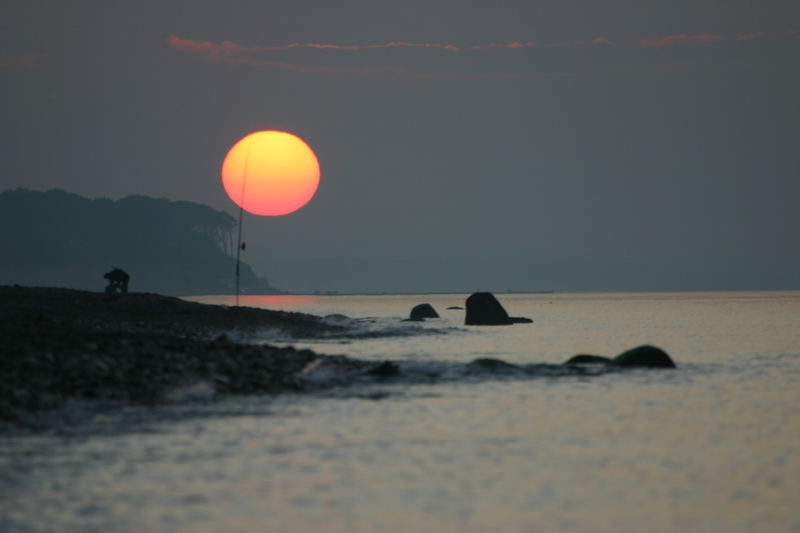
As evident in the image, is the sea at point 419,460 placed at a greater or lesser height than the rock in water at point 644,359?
lesser

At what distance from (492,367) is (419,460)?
17.3 meters

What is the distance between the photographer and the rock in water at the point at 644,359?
36.8 meters

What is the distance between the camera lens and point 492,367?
115ft

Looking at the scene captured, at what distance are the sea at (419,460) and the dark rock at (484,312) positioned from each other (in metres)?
47.8

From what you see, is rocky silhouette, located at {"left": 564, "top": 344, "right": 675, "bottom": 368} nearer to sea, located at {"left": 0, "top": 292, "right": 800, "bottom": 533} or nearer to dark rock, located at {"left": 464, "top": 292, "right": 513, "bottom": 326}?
sea, located at {"left": 0, "top": 292, "right": 800, "bottom": 533}

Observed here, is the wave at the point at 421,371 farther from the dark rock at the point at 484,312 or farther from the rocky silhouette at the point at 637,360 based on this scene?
the dark rock at the point at 484,312

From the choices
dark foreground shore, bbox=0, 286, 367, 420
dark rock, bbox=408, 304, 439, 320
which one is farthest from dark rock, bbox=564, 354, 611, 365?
dark rock, bbox=408, 304, 439, 320

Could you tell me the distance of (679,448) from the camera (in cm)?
1975

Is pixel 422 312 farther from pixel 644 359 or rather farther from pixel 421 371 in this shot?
pixel 421 371

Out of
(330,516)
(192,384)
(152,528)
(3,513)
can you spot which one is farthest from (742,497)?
(192,384)

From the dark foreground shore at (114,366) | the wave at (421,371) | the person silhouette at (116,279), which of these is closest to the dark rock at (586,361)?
the wave at (421,371)

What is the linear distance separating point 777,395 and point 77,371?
19.5 m

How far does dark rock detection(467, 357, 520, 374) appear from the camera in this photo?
3450 centimetres

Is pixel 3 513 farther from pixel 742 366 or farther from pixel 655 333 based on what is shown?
pixel 655 333
